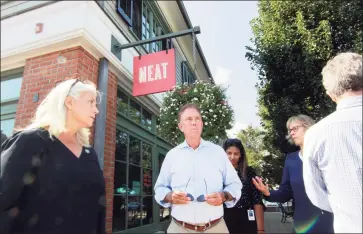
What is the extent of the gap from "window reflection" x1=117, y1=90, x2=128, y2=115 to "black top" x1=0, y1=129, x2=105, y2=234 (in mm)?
3998

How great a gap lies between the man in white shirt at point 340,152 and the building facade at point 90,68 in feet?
11.4

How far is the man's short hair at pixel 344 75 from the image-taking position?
1359 mm

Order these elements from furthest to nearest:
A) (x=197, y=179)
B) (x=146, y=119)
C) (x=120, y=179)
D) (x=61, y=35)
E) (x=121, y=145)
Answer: (x=146, y=119) < (x=121, y=145) < (x=120, y=179) < (x=61, y=35) < (x=197, y=179)

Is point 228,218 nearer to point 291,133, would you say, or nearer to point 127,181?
point 291,133

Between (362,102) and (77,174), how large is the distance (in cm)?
162

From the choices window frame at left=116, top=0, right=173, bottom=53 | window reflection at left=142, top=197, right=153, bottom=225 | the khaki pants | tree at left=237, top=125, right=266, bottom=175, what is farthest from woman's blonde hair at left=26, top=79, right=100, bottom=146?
tree at left=237, top=125, right=266, bottom=175

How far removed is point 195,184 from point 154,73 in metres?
3.10

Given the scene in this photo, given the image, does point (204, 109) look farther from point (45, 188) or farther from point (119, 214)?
point (45, 188)

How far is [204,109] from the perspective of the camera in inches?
172

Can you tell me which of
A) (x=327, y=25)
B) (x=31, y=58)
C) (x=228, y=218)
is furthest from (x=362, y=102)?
(x=327, y=25)

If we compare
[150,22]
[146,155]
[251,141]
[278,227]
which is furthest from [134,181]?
[251,141]

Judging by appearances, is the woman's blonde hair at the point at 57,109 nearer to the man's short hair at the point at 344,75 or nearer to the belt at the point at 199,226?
the belt at the point at 199,226

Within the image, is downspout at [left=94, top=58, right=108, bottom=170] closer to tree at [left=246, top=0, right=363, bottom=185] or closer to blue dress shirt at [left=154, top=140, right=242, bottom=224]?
blue dress shirt at [left=154, top=140, right=242, bottom=224]

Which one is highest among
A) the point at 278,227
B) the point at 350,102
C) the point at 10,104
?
the point at 10,104
